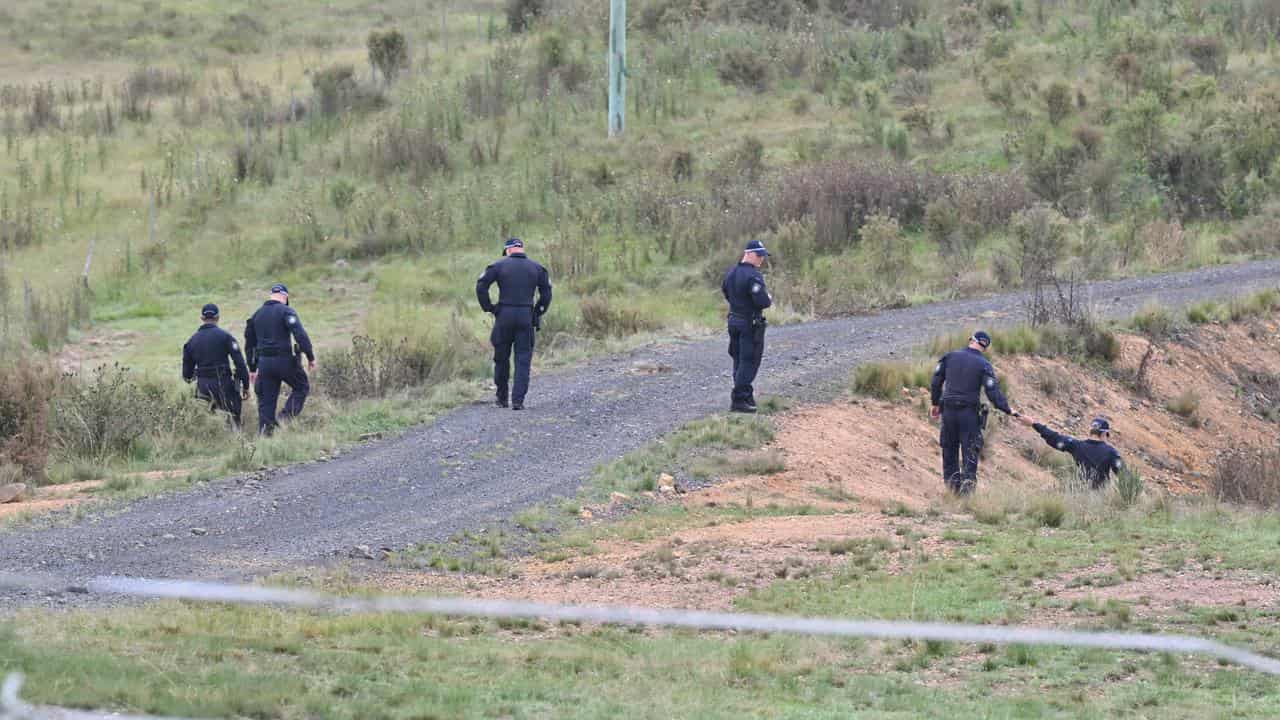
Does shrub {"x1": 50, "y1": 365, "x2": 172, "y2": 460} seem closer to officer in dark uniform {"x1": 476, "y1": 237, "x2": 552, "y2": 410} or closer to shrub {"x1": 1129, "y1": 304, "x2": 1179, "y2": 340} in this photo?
officer in dark uniform {"x1": 476, "y1": 237, "x2": 552, "y2": 410}

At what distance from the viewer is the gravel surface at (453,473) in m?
11.1

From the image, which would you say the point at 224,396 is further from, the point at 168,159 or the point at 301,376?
the point at 168,159

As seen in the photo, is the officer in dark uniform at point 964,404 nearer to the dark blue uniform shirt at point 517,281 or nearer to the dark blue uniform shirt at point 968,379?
the dark blue uniform shirt at point 968,379

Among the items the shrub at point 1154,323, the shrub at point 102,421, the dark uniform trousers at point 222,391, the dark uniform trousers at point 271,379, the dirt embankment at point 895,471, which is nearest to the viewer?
the dirt embankment at point 895,471

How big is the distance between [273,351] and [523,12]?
84.5 ft

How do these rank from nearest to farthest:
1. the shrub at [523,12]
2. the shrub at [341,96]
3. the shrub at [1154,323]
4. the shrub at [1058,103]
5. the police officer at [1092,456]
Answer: the police officer at [1092,456] → the shrub at [1154,323] → the shrub at [1058,103] → the shrub at [341,96] → the shrub at [523,12]

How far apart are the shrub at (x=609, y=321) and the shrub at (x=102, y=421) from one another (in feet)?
23.2

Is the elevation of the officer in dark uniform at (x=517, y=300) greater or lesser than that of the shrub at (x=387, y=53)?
lesser

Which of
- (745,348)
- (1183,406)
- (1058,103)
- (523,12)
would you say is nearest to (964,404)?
(745,348)

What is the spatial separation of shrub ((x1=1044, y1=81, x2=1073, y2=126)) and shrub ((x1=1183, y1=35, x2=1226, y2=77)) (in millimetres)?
3738

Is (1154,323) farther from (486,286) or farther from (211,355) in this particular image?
(211,355)

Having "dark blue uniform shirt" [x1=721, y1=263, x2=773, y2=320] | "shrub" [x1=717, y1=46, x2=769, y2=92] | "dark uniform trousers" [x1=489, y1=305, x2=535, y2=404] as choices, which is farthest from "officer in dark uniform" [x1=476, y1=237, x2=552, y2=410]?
"shrub" [x1=717, y1=46, x2=769, y2=92]

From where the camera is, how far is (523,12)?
40.3m

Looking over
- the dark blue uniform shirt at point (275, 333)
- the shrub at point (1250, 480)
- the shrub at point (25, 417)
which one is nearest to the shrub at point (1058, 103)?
the shrub at point (1250, 480)
